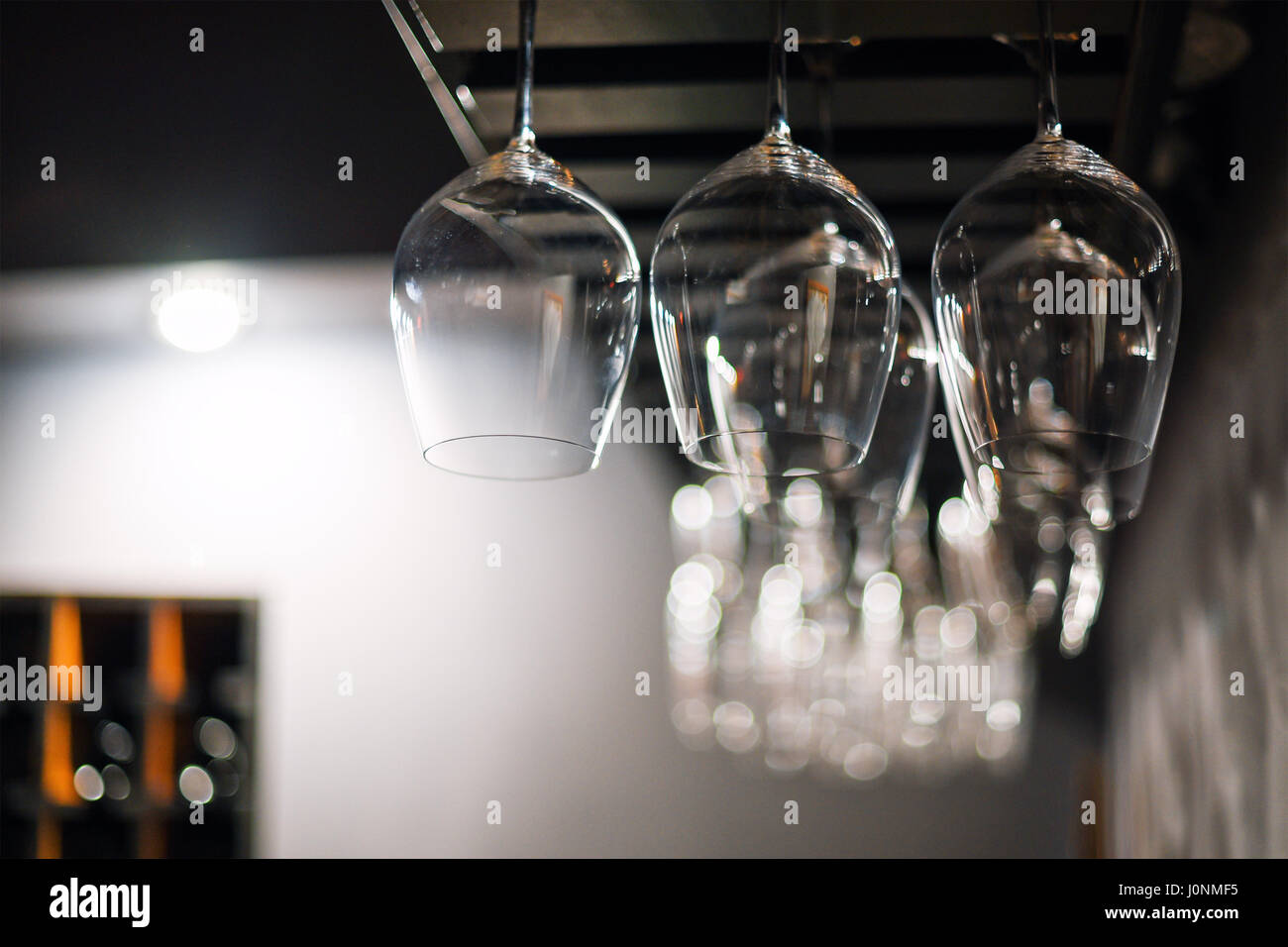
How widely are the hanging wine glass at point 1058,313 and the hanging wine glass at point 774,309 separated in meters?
0.03

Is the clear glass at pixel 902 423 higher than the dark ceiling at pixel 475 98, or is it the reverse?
the dark ceiling at pixel 475 98

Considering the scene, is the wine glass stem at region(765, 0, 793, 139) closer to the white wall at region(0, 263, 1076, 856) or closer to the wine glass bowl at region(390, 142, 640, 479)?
the wine glass bowl at region(390, 142, 640, 479)

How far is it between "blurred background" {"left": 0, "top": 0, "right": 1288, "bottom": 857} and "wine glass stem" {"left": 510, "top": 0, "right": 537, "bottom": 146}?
3.8 inches

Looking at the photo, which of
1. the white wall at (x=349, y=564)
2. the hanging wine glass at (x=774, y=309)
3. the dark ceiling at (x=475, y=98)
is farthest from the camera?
the white wall at (x=349, y=564)

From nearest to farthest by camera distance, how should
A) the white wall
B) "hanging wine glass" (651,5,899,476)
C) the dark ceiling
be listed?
"hanging wine glass" (651,5,899,476) → the dark ceiling → the white wall

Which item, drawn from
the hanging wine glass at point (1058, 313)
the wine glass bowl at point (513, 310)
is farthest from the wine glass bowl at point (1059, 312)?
the wine glass bowl at point (513, 310)

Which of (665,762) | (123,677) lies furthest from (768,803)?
(123,677)

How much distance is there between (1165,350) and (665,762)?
123 inches

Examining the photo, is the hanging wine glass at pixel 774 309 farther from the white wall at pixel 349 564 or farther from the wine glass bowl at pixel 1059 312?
the white wall at pixel 349 564

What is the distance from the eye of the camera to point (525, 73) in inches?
19.4

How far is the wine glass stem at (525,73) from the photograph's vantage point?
491 mm

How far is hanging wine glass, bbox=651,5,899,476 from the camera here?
0.43 meters

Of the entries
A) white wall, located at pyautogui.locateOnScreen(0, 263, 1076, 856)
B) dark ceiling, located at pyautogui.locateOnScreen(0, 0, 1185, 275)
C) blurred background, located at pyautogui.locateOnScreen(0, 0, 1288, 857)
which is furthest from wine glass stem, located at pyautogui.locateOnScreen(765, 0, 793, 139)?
white wall, located at pyautogui.locateOnScreen(0, 263, 1076, 856)

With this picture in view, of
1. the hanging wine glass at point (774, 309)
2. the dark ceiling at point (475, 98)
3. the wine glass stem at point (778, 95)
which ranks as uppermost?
the dark ceiling at point (475, 98)
